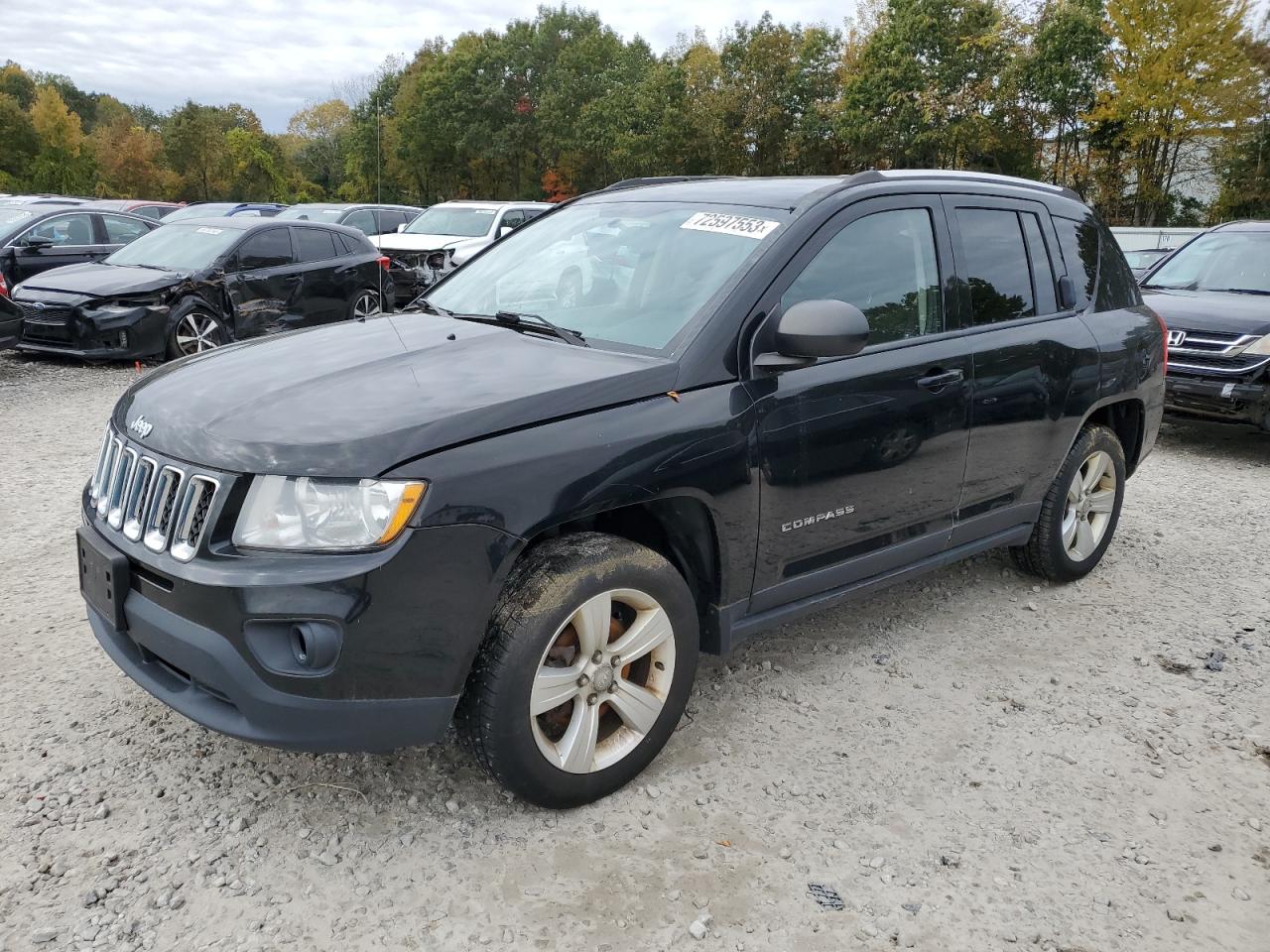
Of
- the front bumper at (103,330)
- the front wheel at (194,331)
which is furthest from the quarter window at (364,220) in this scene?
the front bumper at (103,330)

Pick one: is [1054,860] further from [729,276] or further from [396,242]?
[396,242]

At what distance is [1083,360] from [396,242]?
12.9 m

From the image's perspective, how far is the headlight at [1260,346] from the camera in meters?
7.64

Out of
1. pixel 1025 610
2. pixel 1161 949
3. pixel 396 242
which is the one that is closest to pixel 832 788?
pixel 1161 949

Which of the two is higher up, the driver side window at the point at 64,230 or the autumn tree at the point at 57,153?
the autumn tree at the point at 57,153

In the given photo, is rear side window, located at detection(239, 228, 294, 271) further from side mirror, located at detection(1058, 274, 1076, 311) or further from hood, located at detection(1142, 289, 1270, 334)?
side mirror, located at detection(1058, 274, 1076, 311)

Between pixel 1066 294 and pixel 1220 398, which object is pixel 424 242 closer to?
pixel 1220 398

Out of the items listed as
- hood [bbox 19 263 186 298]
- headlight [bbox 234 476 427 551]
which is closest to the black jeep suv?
headlight [bbox 234 476 427 551]

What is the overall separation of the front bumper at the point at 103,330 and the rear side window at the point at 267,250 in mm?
1074

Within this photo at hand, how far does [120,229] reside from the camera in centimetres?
1437

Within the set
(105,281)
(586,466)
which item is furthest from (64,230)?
(586,466)

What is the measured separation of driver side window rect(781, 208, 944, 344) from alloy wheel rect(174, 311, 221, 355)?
828 centimetres

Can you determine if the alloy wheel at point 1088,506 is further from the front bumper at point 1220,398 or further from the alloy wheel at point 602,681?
the front bumper at point 1220,398

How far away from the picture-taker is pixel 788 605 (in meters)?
3.52
